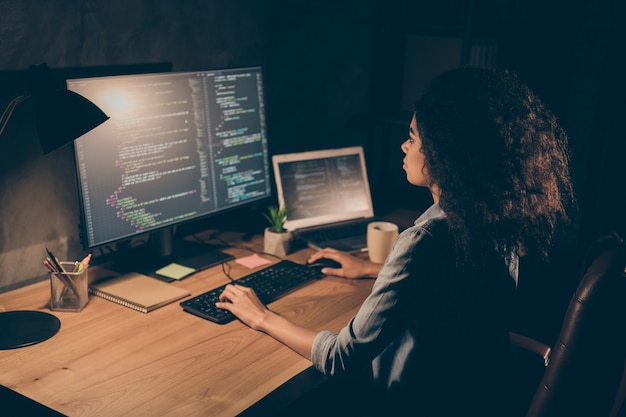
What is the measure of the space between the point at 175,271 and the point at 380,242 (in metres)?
0.61

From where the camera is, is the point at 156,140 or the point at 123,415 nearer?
the point at 123,415

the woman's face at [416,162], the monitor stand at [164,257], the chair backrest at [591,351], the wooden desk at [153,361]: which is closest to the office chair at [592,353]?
the chair backrest at [591,351]

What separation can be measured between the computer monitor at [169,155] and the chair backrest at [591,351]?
101 centimetres

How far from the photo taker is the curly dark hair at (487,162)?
51.0 inches

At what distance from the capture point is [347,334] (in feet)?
4.42

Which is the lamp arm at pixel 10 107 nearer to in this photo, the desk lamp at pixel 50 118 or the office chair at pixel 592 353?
the desk lamp at pixel 50 118

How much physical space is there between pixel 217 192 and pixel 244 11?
683mm

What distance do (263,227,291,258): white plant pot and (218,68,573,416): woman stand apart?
1.89 feet

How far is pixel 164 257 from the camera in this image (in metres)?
1.89

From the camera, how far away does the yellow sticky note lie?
5.85 feet

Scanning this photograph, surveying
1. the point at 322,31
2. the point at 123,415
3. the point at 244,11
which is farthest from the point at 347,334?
the point at 322,31

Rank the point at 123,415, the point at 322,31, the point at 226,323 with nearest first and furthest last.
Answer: the point at 123,415, the point at 226,323, the point at 322,31

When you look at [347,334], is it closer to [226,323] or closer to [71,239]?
[226,323]

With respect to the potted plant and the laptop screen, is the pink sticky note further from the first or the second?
the laptop screen
